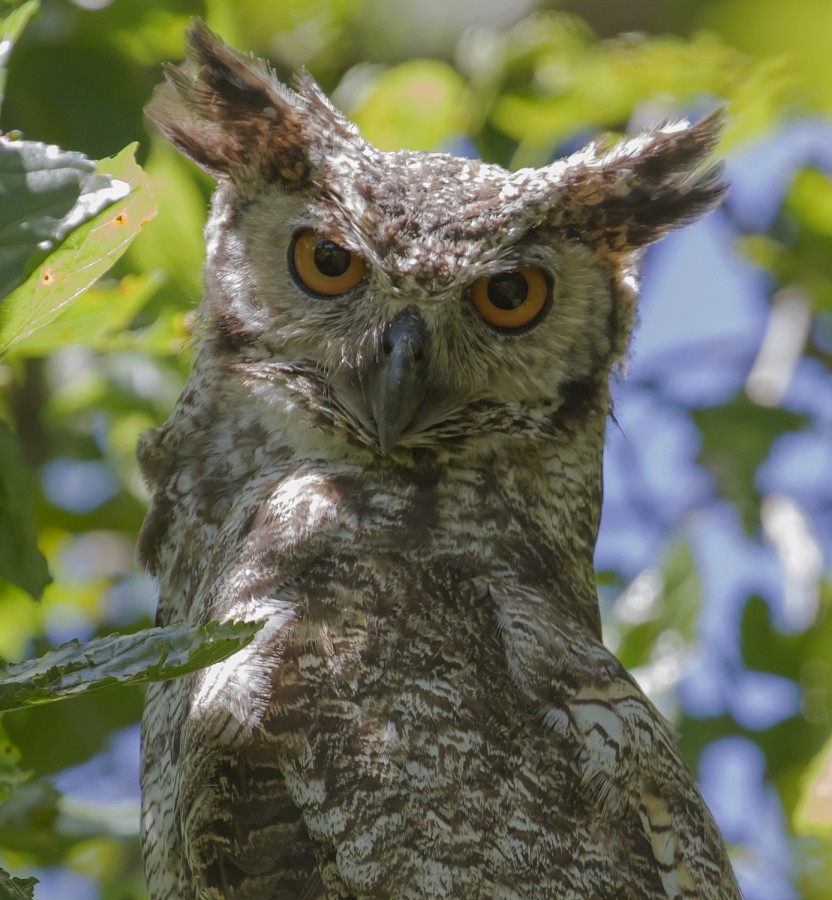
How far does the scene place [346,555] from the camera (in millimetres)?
2414

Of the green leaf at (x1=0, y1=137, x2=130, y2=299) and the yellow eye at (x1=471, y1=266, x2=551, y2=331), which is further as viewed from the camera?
the yellow eye at (x1=471, y1=266, x2=551, y2=331)

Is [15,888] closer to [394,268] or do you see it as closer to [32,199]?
[32,199]

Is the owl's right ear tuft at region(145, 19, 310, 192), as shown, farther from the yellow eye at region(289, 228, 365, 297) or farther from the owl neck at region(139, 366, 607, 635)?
the owl neck at region(139, 366, 607, 635)

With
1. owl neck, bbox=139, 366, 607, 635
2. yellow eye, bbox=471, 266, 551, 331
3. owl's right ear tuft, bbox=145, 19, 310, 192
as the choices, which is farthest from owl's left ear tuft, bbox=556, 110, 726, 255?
owl's right ear tuft, bbox=145, 19, 310, 192

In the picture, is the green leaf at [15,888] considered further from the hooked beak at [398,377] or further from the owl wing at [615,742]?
the hooked beak at [398,377]

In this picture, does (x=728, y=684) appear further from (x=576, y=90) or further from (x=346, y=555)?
(x=346, y=555)

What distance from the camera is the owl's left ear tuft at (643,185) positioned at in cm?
295

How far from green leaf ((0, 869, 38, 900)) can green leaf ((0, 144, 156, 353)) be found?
724 millimetres

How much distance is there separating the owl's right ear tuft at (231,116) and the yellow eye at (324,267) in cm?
18

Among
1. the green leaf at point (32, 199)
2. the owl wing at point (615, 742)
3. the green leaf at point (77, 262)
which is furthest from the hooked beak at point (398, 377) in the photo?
the green leaf at point (32, 199)

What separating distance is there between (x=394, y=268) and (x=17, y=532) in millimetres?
949

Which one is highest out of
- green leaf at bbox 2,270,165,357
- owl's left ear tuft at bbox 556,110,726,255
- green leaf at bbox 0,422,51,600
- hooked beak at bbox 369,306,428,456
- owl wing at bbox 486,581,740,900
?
owl's left ear tuft at bbox 556,110,726,255

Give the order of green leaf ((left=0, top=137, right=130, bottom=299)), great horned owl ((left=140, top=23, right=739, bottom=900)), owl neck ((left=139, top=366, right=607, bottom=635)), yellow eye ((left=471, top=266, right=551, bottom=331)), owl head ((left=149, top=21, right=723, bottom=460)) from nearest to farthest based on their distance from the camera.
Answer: green leaf ((left=0, top=137, right=130, bottom=299)) < great horned owl ((left=140, top=23, right=739, bottom=900)) < owl neck ((left=139, top=366, right=607, bottom=635)) < owl head ((left=149, top=21, right=723, bottom=460)) < yellow eye ((left=471, top=266, right=551, bottom=331))

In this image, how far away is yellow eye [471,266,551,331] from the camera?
111 inches
